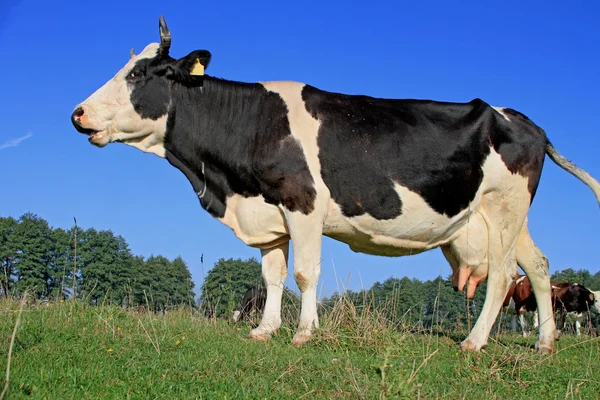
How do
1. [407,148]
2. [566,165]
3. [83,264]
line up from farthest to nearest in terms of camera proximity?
[83,264], [566,165], [407,148]

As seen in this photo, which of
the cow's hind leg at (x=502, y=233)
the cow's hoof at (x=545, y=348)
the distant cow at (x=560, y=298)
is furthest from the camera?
the distant cow at (x=560, y=298)

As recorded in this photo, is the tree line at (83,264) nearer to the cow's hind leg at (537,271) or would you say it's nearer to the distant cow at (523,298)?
the cow's hind leg at (537,271)

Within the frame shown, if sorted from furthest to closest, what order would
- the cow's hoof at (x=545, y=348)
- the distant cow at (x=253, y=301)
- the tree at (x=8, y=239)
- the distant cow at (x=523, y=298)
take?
the tree at (x=8, y=239) < the distant cow at (x=523, y=298) < the distant cow at (x=253, y=301) < the cow's hoof at (x=545, y=348)

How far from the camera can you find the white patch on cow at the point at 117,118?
8383mm

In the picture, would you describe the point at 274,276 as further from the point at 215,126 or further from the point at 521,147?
the point at 521,147

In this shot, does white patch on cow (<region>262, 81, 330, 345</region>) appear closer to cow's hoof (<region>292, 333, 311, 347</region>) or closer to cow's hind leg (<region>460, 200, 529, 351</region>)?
cow's hoof (<region>292, 333, 311, 347</region>)

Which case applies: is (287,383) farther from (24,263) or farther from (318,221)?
(24,263)

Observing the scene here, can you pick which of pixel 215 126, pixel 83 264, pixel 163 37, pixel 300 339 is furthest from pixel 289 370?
pixel 83 264

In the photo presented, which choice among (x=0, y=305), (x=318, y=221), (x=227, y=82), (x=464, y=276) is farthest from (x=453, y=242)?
(x=0, y=305)

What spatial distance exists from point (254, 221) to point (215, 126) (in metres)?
1.44

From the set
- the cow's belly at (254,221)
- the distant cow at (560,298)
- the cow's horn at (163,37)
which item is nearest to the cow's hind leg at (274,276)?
the cow's belly at (254,221)

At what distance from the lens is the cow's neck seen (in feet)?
26.9

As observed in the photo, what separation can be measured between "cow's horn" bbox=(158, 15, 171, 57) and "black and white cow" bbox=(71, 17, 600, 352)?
2 cm

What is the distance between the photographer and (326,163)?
7949mm
